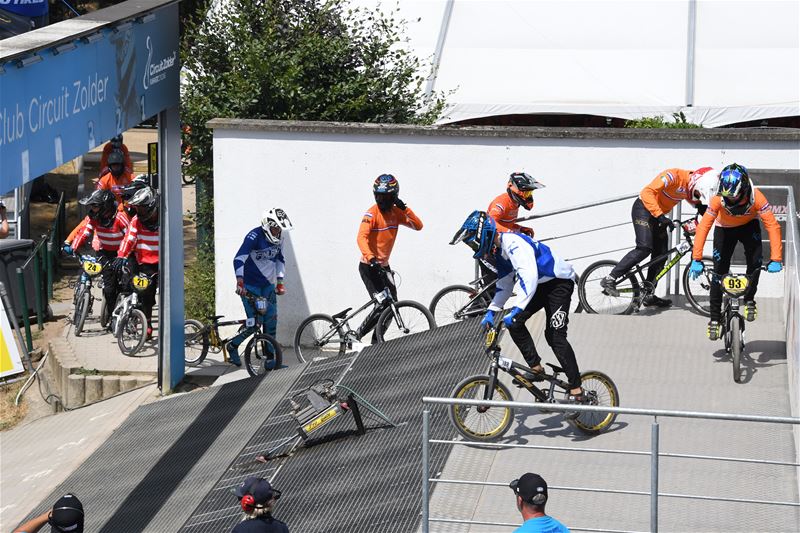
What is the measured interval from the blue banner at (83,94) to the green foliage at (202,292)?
9.70 ft

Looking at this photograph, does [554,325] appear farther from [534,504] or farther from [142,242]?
[142,242]

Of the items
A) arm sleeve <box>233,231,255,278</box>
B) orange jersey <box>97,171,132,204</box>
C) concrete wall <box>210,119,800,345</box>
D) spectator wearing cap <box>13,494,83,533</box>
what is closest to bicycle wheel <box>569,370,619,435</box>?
spectator wearing cap <box>13,494,83,533</box>

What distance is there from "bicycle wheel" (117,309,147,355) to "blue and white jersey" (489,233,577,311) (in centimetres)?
578

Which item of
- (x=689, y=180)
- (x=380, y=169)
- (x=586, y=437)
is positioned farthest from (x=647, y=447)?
(x=380, y=169)

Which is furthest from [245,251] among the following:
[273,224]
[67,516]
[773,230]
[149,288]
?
[67,516]

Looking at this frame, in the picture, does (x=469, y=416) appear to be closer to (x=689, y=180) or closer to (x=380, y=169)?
(x=689, y=180)

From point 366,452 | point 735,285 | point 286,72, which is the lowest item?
point 366,452

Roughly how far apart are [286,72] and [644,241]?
5.53 metres

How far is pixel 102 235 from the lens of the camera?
15633mm

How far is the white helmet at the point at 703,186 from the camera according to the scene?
39.4ft

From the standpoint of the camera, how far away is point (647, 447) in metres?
10.0


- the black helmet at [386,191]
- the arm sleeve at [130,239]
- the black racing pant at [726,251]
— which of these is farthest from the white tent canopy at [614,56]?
the black racing pant at [726,251]

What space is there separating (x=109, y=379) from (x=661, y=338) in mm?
6233

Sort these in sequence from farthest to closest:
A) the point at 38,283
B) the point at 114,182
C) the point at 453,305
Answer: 1. the point at 114,182
2. the point at 38,283
3. the point at 453,305
